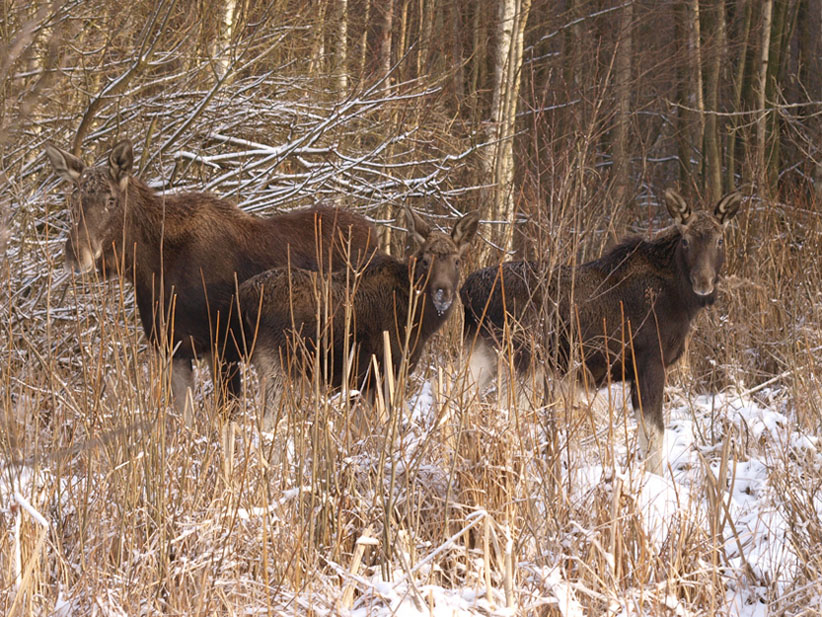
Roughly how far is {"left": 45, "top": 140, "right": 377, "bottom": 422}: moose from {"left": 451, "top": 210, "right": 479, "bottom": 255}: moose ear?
76 cm

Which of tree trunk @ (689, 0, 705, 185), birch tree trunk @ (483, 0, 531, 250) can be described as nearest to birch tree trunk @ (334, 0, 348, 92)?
birch tree trunk @ (483, 0, 531, 250)

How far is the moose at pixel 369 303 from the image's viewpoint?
6.20 m

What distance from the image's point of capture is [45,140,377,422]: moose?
6586 millimetres

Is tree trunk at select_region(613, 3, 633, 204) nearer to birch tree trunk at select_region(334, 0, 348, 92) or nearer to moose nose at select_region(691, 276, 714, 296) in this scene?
birch tree trunk at select_region(334, 0, 348, 92)

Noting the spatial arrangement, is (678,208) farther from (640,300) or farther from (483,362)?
(483,362)

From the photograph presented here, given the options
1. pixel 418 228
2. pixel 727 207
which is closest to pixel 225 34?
pixel 418 228

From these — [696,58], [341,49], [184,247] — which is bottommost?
[184,247]

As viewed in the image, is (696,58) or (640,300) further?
(696,58)

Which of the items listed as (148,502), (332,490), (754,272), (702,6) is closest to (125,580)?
(148,502)

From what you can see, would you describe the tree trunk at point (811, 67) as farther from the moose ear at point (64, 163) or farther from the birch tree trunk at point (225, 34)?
the moose ear at point (64, 163)

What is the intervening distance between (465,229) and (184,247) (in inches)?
79.0

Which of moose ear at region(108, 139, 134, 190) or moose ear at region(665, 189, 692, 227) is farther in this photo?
moose ear at region(108, 139, 134, 190)

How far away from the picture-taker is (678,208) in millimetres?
6504

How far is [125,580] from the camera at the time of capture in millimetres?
3574
